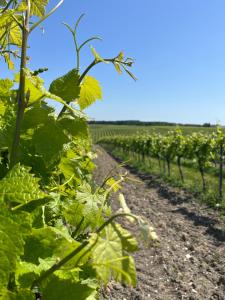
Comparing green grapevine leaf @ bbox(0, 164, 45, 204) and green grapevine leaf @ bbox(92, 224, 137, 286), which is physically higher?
green grapevine leaf @ bbox(0, 164, 45, 204)

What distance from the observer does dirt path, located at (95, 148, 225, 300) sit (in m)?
5.67

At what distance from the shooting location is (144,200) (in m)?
12.5

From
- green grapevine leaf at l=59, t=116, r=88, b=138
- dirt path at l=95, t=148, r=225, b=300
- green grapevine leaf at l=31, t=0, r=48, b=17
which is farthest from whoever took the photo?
dirt path at l=95, t=148, r=225, b=300

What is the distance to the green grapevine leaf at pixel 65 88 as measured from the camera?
1.13 m

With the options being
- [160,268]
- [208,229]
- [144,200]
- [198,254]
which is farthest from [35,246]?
[144,200]

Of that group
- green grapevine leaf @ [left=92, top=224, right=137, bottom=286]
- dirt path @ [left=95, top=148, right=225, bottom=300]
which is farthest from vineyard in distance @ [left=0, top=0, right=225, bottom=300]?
dirt path @ [left=95, top=148, right=225, bottom=300]

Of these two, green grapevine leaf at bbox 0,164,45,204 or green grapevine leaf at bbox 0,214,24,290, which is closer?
green grapevine leaf at bbox 0,214,24,290

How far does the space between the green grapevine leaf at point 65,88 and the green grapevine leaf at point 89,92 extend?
0.76 feet

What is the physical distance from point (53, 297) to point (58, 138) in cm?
41

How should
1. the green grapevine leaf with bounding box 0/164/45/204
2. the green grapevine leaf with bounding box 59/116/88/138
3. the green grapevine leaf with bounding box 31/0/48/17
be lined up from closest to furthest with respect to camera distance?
the green grapevine leaf with bounding box 0/164/45/204, the green grapevine leaf with bounding box 59/116/88/138, the green grapevine leaf with bounding box 31/0/48/17

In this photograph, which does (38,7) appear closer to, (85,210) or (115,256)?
(85,210)

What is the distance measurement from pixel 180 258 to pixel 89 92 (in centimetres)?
620

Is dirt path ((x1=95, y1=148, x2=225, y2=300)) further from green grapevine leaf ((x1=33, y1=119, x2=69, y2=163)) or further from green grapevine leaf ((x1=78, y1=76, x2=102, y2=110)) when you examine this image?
green grapevine leaf ((x1=33, y1=119, x2=69, y2=163))

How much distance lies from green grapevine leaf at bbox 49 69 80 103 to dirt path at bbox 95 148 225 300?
10.1 feet
